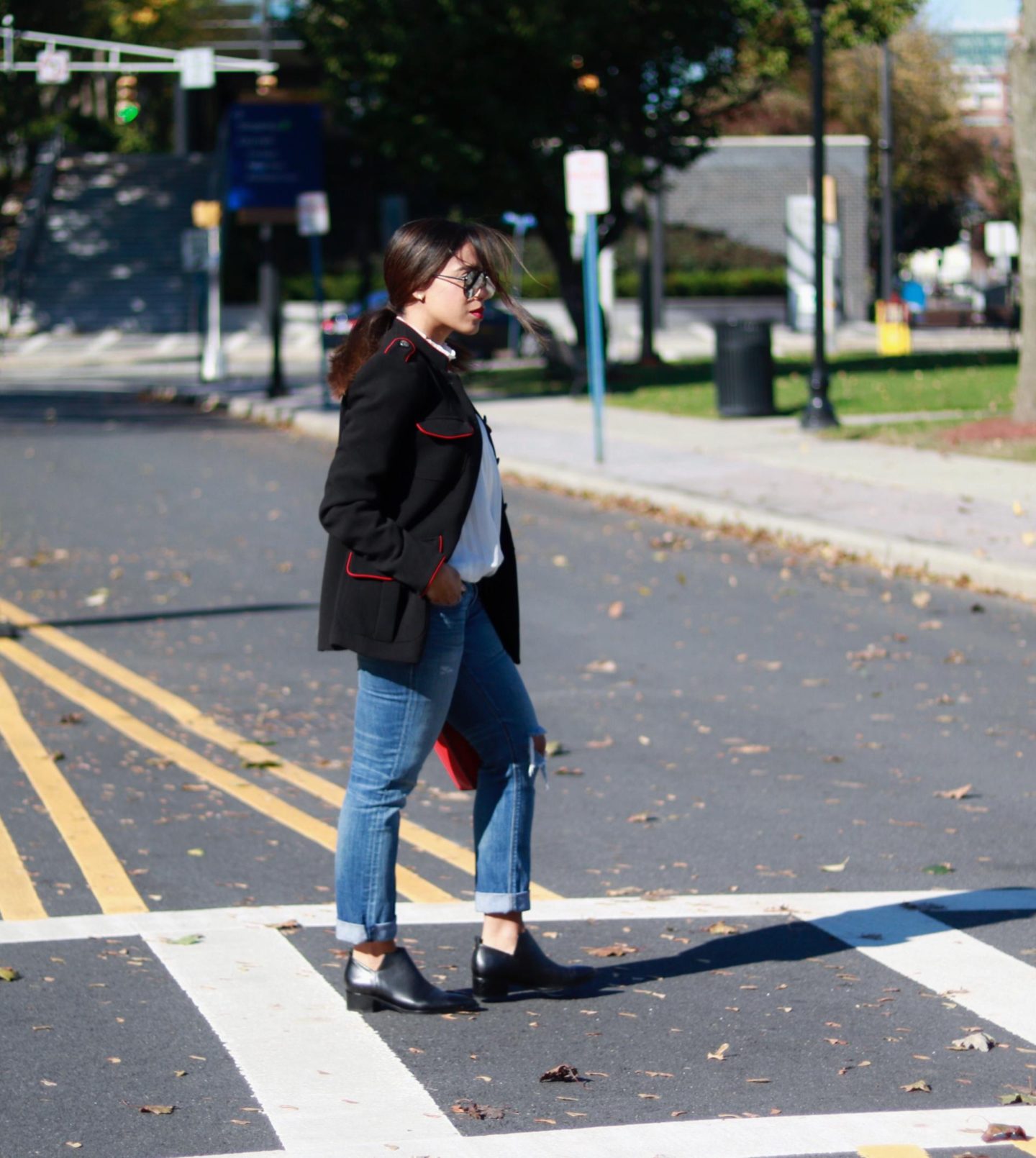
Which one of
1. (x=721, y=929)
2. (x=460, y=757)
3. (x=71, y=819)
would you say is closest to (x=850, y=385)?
(x=71, y=819)

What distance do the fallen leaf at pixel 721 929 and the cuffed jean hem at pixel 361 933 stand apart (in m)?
1.20

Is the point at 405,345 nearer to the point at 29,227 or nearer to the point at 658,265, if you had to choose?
the point at 658,265

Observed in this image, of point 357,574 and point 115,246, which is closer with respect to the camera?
point 357,574

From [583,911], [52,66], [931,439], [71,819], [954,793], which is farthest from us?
[52,66]

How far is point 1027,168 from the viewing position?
19.3 meters

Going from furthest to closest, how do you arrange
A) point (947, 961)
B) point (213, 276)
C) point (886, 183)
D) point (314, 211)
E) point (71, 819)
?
point (886, 183) → point (213, 276) → point (314, 211) → point (71, 819) → point (947, 961)

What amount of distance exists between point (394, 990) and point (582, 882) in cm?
147

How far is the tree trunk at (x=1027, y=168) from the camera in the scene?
19125 mm

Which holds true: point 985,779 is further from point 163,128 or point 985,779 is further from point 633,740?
point 163,128

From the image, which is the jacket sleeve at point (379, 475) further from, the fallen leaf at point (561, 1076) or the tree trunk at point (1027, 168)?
the tree trunk at point (1027, 168)

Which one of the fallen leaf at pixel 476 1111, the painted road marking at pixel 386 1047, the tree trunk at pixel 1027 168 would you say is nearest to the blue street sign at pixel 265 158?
the tree trunk at pixel 1027 168

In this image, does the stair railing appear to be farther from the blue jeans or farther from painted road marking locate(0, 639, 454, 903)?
the blue jeans

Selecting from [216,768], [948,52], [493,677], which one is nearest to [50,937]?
[493,677]

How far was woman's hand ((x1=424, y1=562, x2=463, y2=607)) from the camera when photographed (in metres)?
4.34
